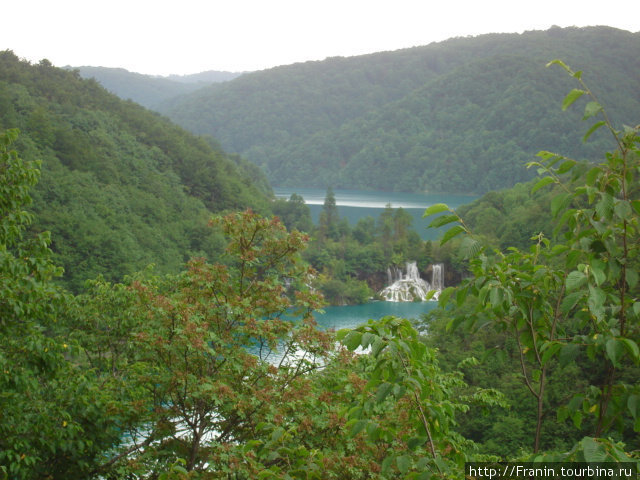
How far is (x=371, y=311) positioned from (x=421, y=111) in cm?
9880

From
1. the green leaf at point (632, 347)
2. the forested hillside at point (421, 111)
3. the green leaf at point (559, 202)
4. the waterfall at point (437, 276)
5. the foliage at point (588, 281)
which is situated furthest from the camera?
the forested hillside at point (421, 111)

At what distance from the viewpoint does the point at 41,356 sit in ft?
Result: 14.5

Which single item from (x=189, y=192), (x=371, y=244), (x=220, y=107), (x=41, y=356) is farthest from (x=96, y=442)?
(x=220, y=107)

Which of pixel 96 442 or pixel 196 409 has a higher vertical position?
pixel 196 409

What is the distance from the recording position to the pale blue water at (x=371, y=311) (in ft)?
93.6

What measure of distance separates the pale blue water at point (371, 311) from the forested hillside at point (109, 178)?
345 inches

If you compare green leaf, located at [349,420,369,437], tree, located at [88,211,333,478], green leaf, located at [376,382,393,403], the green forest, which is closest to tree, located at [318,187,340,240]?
the green forest

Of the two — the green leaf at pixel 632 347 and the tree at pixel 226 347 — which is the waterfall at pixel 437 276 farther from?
the green leaf at pixel 632 347

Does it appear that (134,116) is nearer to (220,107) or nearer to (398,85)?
(220,107)

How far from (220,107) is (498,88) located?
6885cm

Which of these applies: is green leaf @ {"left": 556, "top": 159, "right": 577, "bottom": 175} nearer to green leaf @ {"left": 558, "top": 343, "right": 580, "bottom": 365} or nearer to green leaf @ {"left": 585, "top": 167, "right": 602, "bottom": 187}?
green leaf @ {"left": 585, "top": 167, "right": 602, "bottom": 187}

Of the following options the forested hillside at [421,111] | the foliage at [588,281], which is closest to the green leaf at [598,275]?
the foliage at [588,281]

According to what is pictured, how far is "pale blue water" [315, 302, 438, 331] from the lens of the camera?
93.6ft

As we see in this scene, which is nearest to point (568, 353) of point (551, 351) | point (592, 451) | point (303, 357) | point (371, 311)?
point (551, 351)
